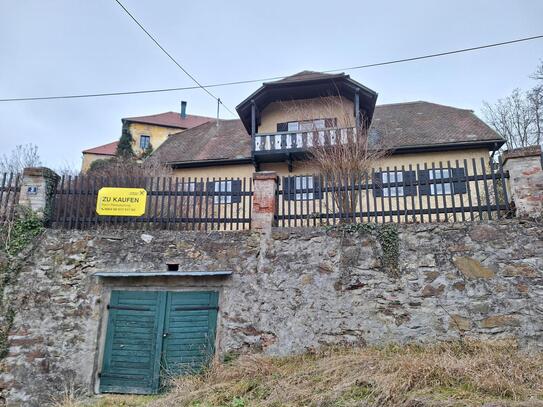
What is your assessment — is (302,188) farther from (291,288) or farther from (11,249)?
(11,249)

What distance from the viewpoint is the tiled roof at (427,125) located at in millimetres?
15156

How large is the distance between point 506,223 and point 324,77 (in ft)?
34.4

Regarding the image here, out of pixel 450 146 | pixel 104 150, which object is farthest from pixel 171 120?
pixel 450 146

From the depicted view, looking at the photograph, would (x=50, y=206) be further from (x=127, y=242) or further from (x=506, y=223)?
(x=506, y=223)

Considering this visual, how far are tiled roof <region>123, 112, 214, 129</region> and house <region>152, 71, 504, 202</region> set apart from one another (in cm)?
1213

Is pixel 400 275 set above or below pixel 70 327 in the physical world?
above

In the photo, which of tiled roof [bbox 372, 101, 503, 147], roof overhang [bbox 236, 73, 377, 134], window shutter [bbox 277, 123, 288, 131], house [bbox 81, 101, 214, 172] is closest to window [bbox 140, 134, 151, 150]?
house [bbox 81, 101, 214, 172]

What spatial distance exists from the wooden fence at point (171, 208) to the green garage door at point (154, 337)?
4.12 ft

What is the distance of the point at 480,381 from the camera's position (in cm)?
418

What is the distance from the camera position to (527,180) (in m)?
5.82

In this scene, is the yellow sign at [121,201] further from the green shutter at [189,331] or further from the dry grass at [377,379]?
the dry grass at [377,379]

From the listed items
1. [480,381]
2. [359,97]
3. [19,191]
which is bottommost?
[480,381]

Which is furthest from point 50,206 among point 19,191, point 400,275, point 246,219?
point 400,275

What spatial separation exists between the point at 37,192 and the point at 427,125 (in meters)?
15.2
